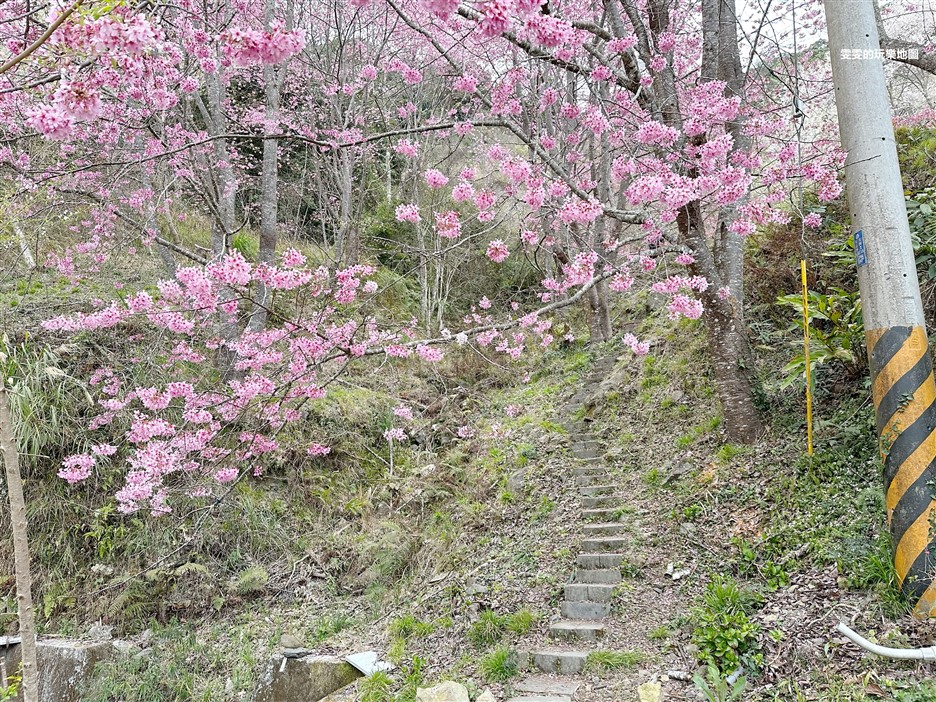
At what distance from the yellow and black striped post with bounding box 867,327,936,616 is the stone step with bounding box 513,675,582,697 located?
2.02m

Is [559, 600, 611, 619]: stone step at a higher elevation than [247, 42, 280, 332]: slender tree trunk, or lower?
lower

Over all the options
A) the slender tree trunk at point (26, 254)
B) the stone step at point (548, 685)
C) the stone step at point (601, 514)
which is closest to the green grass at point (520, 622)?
the stone step at point (548, 685)

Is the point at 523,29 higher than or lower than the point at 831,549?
higher

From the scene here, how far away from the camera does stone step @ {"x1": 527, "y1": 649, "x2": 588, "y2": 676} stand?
4070 mm

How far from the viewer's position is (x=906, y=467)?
303 centimetres

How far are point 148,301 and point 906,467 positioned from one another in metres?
4.97

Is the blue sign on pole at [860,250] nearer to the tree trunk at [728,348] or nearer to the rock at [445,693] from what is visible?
the tree trunk at [728,348]

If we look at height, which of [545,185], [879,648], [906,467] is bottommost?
[879,648]

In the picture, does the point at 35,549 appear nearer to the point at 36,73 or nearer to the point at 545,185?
the point at 36,73

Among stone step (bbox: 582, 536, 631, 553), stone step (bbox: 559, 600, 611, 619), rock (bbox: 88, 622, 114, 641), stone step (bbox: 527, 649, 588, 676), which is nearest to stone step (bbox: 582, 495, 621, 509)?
stone step (bbox: 582, 536, 631, 553)

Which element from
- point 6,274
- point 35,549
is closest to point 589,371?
point 35,549

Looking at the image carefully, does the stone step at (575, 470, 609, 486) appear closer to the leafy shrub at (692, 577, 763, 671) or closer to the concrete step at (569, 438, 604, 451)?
the concrete step at (569, 438, 604, 451)

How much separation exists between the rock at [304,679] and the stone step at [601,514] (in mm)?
2466

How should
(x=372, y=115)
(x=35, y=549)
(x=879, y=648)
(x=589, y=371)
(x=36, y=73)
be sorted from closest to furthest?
1. (x=879, y=648)
2. (x=36, y=73)
3. (x=35, y=549)
4. (x=589, y=371)
5. (x=372, y=115)
